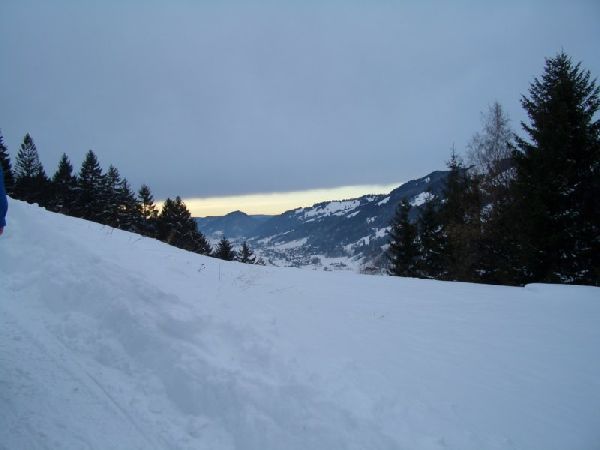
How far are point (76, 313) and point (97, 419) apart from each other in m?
2.60

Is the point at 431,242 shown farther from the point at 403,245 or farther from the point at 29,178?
the point at 29,178

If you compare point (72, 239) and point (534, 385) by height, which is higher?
point (72, 239)

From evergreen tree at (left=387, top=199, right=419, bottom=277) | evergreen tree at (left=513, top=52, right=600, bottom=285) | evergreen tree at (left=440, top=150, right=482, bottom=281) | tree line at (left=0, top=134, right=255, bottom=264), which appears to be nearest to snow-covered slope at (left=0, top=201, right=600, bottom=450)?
evergreen tree at (left=513, top=52, right=600, bottom=285)

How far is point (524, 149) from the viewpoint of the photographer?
17.5 meters

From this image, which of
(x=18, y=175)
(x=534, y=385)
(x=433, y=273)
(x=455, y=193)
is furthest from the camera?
(x=18, y=175)

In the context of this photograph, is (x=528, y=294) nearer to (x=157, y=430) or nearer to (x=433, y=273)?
(x=157, y=430)

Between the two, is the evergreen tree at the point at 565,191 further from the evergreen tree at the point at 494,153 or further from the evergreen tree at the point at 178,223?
the evergreen tree at the point at 178,223

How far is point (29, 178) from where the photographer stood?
41906 mm

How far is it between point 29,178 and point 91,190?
9.37m

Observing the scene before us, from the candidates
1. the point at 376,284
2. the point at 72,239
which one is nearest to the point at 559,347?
the point at 376,284

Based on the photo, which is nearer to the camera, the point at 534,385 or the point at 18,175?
the point at 534,385

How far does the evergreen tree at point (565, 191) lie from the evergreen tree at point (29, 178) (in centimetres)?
4496

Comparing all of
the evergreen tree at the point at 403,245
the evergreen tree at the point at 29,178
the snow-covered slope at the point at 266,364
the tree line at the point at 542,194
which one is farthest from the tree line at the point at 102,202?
the snow-covered slope at the point at 266,364

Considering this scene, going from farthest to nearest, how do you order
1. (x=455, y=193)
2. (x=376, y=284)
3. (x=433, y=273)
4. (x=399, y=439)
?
(x=433, y=273) < (x=455, y=193) < (x=376, y=284) < (x=399, y=439)
